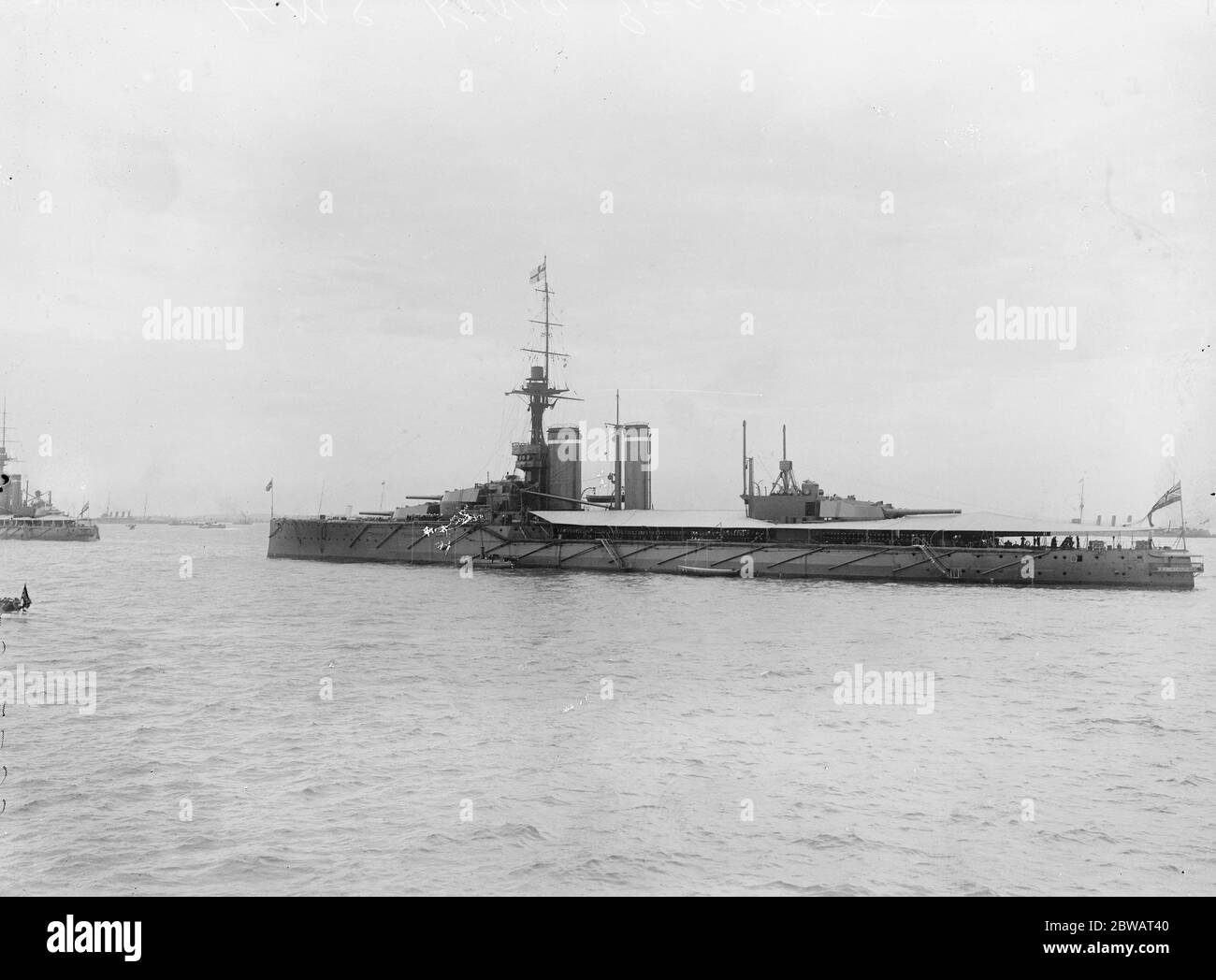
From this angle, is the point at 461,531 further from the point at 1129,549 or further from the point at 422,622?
the point at 1129,549

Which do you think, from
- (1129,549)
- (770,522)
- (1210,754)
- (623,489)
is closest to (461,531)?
(623,489)

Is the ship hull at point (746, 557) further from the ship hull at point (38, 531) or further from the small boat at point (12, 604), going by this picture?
the ship hull at point (38, 531)

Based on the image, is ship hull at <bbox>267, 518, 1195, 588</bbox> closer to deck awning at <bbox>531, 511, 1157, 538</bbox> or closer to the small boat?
deck awning at <bbox>531, 511, 1157, 538</bbox>

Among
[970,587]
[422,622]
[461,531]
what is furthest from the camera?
[461,531]

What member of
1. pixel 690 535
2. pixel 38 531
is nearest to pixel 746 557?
pixel 690 535
